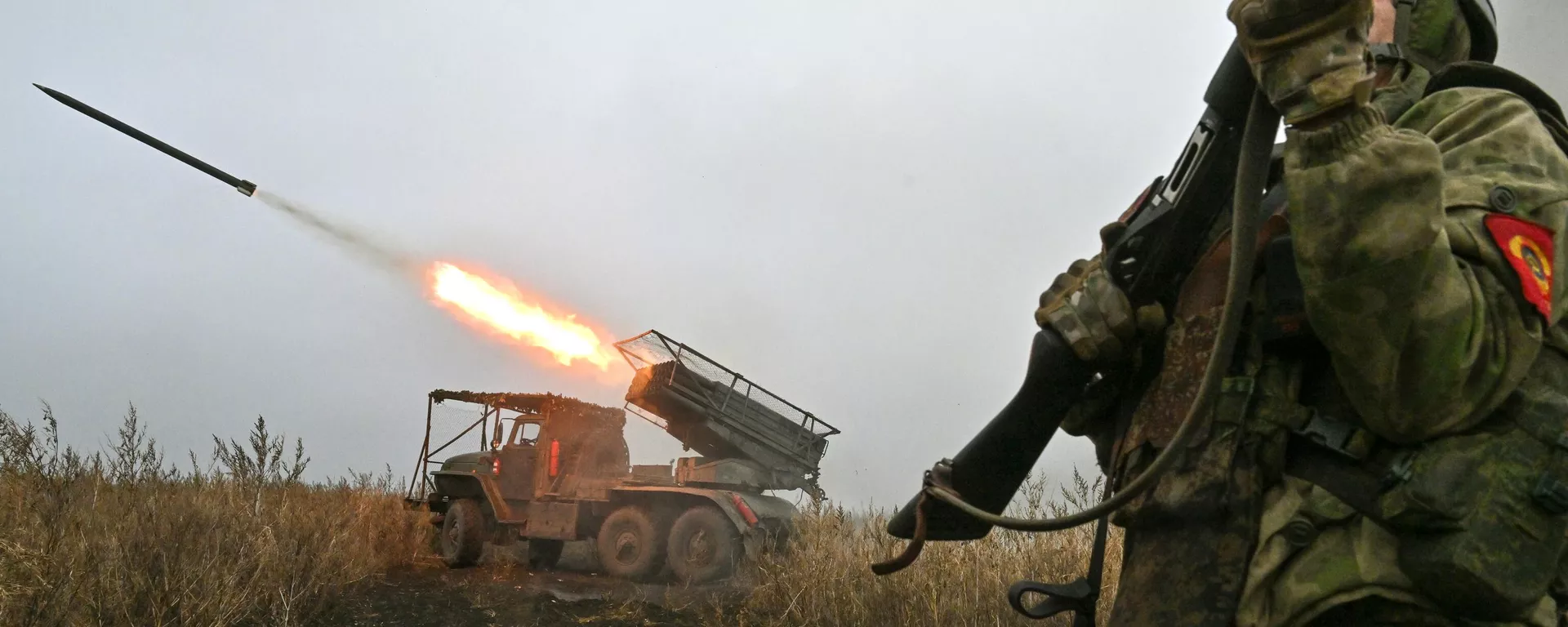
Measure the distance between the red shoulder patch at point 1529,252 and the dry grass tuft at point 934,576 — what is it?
12.9 feet

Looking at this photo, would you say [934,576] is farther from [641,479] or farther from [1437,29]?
[641,479]

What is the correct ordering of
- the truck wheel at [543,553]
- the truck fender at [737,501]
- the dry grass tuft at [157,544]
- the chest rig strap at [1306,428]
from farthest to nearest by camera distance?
the truck wheel at [543,553]
the truck fender at [737,501]
the dry grass tuft at [157,544]
the chest rig strap at [1306,428]

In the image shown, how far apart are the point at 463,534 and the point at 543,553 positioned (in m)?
1.18

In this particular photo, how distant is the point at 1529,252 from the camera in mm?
1308

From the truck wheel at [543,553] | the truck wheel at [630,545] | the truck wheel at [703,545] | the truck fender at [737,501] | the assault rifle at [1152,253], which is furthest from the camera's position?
the truck wheel at [543,553]

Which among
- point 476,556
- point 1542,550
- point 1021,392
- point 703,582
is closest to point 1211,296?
point 1021,392

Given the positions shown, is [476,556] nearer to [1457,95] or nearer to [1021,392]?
[1021,392]

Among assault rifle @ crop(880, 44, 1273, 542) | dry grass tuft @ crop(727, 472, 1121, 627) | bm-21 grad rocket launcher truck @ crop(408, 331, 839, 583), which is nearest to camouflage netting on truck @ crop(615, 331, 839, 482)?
bm-21 grad rocket launcher truck @ crop(408, 331, 839, 583)

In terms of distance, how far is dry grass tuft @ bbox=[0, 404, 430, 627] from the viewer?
456cm

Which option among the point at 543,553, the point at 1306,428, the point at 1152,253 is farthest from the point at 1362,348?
the point at 543,553

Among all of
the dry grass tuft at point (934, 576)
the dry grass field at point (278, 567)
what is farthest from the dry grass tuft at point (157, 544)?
the dry grass tuft at point (934, 576)

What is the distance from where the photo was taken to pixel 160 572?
505 centimetres

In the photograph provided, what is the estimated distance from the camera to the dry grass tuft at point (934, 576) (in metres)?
5.25

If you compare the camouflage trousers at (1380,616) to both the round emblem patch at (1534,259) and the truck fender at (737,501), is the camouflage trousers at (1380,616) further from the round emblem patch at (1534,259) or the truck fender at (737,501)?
the truck fender at (737,501)
